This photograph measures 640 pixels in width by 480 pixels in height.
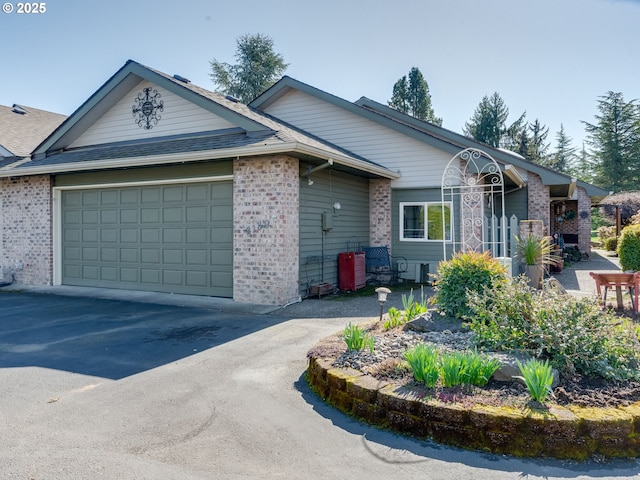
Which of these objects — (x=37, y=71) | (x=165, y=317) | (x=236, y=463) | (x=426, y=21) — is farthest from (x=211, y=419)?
(x=37, y=71)

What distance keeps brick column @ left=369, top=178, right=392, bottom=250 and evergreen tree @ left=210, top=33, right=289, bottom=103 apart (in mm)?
24363

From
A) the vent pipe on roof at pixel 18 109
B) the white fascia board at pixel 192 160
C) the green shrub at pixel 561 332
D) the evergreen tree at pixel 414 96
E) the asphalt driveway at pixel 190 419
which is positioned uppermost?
the evergreen tree at pixel 414 96

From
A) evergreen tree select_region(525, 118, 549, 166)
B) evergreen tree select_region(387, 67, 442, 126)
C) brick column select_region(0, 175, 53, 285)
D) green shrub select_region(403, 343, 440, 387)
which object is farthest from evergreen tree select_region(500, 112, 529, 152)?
green shrub select_region(403, 343, 440, 387)

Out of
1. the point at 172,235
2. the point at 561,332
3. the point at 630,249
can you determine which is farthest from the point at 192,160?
the point at 630,249

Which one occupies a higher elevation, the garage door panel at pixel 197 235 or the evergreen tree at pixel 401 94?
the evergreen tree at pixel 401 94

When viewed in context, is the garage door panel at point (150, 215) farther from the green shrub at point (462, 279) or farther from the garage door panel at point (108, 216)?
the green shrub at point (462, 279)

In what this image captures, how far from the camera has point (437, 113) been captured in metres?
41.3

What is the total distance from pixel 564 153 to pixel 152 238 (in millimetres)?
52056

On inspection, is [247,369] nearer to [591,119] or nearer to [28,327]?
[28,327]

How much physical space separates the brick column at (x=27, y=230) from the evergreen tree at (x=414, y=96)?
32.3 metres

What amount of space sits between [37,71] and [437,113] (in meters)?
34.9

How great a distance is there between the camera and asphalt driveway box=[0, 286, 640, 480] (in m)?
3.11

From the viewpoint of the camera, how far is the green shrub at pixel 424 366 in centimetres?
386

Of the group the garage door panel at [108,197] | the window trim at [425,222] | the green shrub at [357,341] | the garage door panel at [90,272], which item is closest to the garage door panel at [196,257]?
the garage door panel at [108,197]
